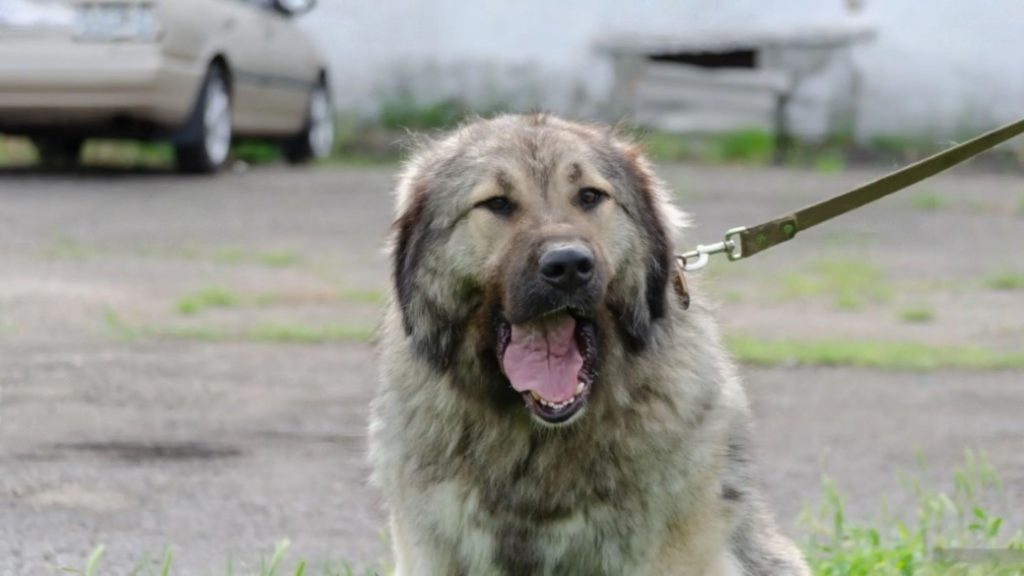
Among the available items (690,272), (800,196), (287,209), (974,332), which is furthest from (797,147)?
(690,272)

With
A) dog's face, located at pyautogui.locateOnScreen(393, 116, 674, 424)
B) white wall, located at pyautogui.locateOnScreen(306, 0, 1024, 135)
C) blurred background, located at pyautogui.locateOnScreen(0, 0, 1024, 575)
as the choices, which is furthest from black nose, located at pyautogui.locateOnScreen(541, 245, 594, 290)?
white wall, located at pyautogui.locateOnScreen(306, 0, 1024, 135)

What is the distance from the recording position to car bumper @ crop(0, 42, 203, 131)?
1442 cm

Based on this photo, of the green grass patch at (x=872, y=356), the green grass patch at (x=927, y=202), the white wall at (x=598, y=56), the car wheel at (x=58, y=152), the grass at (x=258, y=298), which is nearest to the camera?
the green grass patch at (x=872, y=356)

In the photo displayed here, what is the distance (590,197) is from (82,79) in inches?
428

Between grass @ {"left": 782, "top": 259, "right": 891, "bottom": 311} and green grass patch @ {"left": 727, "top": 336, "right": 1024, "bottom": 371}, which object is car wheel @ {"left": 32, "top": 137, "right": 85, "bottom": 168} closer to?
grass @ {"left": 782, "top": 259, "right": 891, "bottom": 311}

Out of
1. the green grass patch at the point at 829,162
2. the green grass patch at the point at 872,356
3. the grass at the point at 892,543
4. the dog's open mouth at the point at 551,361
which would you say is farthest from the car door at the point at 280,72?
the dog's open mouth at the point at 551,361

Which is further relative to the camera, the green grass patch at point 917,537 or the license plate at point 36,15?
the license plate at point 36,15

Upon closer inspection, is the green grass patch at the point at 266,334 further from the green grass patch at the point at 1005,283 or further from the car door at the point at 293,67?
the car door at the point at 293,67

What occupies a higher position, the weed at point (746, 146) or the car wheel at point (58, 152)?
the car wheel at point (58, 152)

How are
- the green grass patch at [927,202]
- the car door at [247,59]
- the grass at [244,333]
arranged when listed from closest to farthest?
1. the grass at [244,333]
2. the green grass patch at [927,202]
3. the car door at [247,59]

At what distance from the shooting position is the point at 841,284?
11.8 meters

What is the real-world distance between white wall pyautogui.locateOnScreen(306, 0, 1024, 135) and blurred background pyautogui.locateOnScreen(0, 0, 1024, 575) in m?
0.03

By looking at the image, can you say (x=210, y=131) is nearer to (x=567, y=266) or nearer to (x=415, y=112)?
(x=415, y=112)

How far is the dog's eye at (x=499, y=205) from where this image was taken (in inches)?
170
